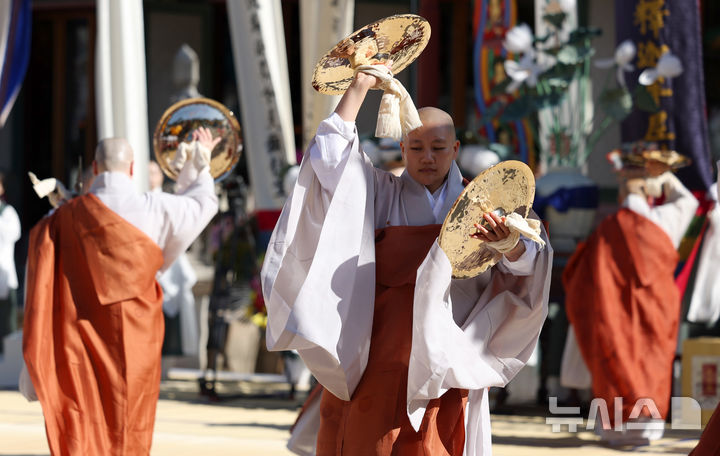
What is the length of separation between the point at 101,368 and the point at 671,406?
366cm

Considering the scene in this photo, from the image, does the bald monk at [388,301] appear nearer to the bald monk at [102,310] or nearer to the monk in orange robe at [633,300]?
the bald monk at [102,310]

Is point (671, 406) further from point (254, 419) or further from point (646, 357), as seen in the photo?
point (254, 419)

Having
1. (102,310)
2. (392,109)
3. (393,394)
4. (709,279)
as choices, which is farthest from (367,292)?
(709,279)

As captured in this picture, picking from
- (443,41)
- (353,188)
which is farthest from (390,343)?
(443,41)

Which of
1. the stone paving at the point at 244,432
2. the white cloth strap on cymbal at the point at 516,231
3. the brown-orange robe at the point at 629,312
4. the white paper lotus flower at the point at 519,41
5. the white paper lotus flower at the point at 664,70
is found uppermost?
the white paper lotus flower at the point at 519,41

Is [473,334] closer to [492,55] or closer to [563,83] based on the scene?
[563,83]

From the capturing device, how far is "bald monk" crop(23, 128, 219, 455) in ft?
16.1

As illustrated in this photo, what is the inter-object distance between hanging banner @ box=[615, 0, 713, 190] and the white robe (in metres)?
4.09

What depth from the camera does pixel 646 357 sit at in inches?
255

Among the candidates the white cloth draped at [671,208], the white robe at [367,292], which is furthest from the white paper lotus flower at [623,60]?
the white robe at [367,292]

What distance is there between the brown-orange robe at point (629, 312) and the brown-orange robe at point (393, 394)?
130 inches

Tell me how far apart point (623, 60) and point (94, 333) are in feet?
12.6

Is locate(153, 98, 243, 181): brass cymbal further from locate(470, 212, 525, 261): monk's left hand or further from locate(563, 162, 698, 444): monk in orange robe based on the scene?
locate(470, 212, 525, 261): monk's left hand

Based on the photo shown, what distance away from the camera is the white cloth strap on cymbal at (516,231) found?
120 inches
